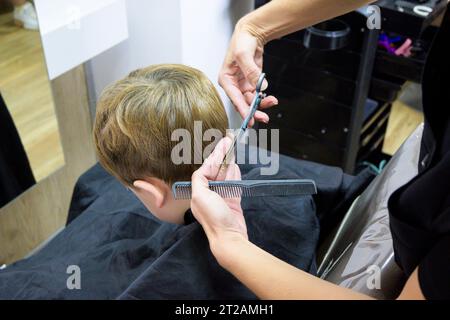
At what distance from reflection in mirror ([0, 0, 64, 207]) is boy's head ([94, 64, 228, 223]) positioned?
30.4 inches

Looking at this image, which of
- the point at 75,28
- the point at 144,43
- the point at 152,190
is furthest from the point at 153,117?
the point at 144,43

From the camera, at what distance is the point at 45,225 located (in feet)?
6.95

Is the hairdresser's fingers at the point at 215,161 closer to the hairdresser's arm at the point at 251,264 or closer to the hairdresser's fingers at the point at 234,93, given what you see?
the hairdresser's arm at the point at 251,264

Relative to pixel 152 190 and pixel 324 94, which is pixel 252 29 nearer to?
pixel 152 190

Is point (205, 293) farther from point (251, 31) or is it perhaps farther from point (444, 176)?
Answer: point (251, 31)

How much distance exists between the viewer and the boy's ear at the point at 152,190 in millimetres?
1027

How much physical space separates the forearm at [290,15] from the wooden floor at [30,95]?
80 cm

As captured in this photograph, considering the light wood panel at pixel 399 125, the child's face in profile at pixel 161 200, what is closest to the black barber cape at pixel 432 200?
the child's face in profile at pixel 161 200

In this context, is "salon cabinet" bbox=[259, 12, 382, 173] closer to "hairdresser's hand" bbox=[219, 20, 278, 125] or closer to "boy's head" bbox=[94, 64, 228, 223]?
"hairdresser's hand" bbox=[219, 20, 278, 125]

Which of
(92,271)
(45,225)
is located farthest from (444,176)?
(45,225)

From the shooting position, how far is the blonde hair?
97cm

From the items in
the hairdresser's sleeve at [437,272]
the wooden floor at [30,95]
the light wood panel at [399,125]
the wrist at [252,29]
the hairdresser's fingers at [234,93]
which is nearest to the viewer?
the hairdresser's sleeve at [437,272]

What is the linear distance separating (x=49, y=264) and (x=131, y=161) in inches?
14.4

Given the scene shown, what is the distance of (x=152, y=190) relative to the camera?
1.03 metres
